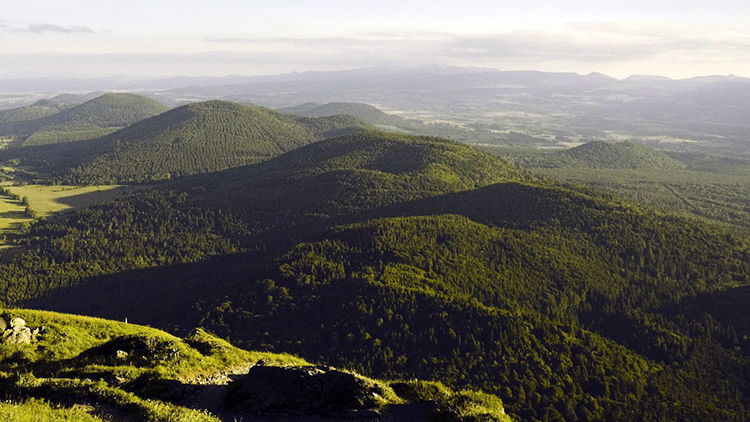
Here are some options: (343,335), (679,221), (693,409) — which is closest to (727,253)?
(679,221)

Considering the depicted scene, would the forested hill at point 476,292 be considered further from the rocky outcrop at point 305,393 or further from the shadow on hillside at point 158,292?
the rocky outcrop at point 305,393

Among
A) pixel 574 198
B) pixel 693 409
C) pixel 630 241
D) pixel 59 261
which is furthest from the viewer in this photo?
pixel 574 198

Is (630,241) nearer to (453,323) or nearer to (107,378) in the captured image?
(453,323)

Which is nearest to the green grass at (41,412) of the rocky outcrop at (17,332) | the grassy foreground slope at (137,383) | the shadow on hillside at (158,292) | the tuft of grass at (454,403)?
the grassy foreground slope at (137,383)

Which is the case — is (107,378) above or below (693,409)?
above

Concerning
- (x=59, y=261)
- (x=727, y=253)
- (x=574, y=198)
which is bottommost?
(x=59, y=261)

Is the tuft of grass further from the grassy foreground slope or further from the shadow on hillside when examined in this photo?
the shadow on hillside
